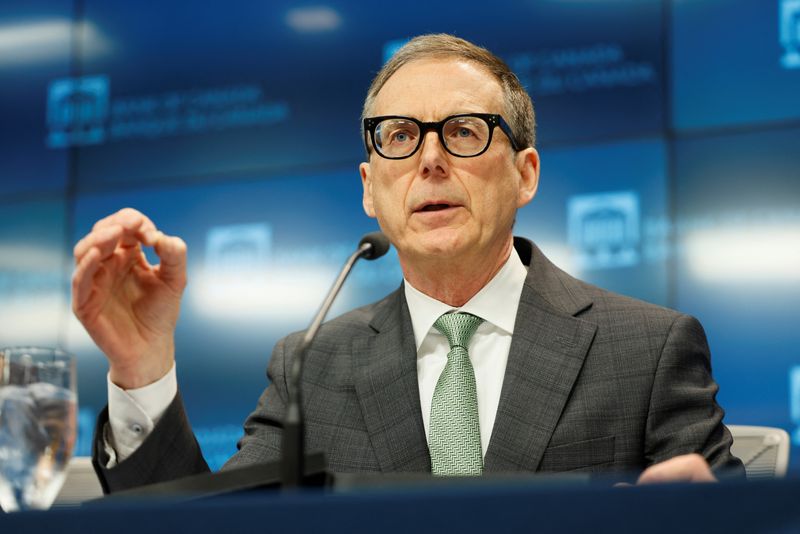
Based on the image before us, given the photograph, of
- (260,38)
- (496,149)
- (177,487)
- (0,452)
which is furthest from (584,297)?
(260,38)

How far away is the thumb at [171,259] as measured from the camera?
1.51 metres

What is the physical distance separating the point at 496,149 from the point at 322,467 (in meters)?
1.19

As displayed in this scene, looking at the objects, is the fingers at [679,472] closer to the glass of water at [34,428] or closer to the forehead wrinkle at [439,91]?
the glass of water at [34,428]

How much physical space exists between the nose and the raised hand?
0.64 m

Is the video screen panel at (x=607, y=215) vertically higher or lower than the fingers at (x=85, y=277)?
higher

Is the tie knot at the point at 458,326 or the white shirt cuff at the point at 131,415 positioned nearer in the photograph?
the white shirt cuff at the point at 131,415

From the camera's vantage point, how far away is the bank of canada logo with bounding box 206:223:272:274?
149 inches

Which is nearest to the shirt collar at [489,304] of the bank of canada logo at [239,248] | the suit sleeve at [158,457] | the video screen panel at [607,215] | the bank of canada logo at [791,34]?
the suit sleeve at [158,457]

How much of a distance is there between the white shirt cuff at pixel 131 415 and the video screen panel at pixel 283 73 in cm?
209

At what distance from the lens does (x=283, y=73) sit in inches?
153

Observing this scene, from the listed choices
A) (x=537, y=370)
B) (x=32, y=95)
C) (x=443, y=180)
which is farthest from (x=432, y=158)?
(x=32, y=95)

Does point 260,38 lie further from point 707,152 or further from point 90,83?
point 707,152

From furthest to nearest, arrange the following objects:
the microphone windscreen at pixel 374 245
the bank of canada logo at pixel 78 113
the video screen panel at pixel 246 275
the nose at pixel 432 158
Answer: the bank of canada logo at pixel 78 113, the video screen panel at pixel 246 275, the nose at pixel 432 158, the microphone windscreen at pixel 374 245

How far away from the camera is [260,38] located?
3.96 m
